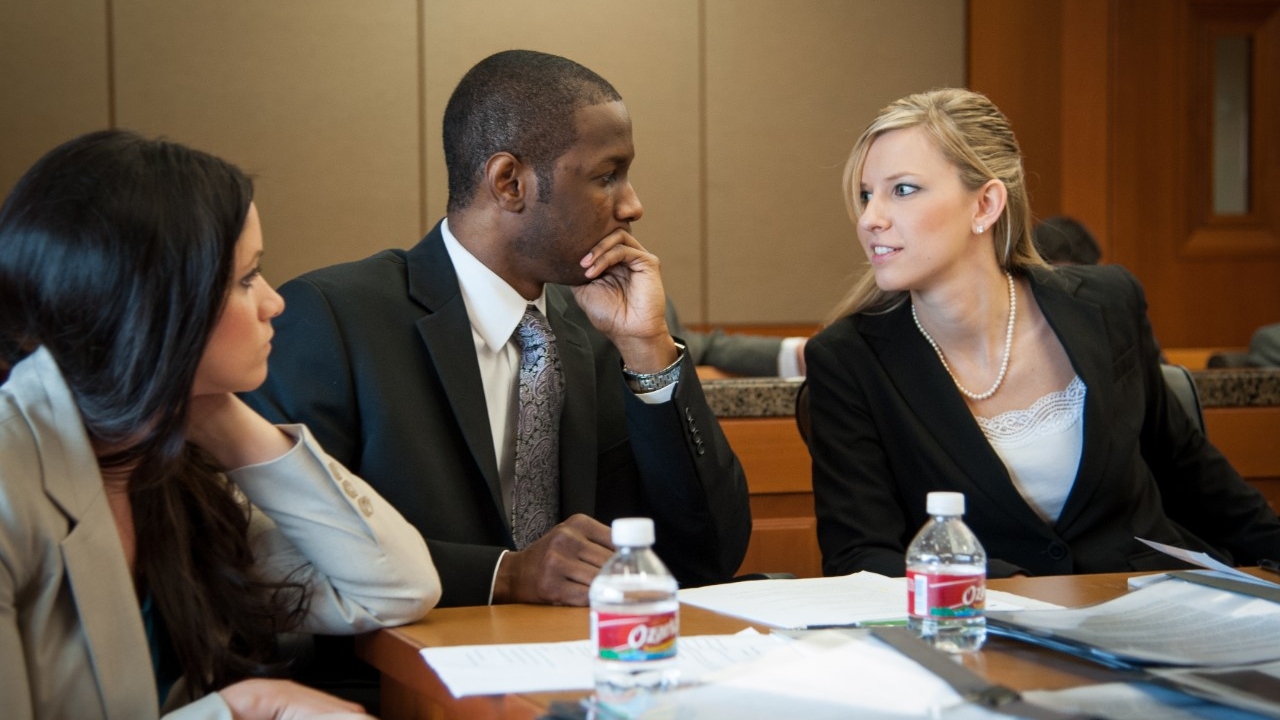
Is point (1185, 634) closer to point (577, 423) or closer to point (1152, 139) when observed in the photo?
point (577, 423)

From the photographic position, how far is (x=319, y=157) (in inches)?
202

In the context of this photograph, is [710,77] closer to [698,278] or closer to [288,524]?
[698,278]

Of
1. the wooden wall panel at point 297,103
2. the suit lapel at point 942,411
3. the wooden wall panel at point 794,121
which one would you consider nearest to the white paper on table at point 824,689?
the suit lapel at point 942,411

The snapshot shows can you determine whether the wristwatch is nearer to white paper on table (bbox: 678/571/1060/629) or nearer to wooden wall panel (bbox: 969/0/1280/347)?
white paper on table (bbox: 678/571/1060/629)

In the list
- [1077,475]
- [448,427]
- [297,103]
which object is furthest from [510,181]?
[297,103]

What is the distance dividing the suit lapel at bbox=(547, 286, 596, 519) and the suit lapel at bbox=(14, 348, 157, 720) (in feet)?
2.59

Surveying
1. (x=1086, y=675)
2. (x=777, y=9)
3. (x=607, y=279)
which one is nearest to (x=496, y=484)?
(x=607, y=279)

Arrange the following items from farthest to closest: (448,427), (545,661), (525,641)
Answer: (448,427) < (525,641) < (545,661)

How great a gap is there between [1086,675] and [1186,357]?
418 cm

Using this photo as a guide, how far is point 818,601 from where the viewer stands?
4.69 ft

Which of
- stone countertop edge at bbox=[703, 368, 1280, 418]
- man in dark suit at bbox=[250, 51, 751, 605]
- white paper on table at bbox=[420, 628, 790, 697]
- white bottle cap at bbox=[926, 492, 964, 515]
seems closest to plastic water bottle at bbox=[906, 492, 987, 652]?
white bottle cap at bbox=[926, 492, 964, 515]

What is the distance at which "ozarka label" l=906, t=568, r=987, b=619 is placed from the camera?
3.97ft

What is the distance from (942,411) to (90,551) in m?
1.37

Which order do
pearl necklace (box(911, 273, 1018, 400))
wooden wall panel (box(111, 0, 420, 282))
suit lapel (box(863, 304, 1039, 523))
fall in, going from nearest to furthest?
suit lapel (box(863, 304, 1039, 523))
pearl necklace (box(911, 273, 1018, 400))
wooden wall panel (box(111, 0, 420, 282))
